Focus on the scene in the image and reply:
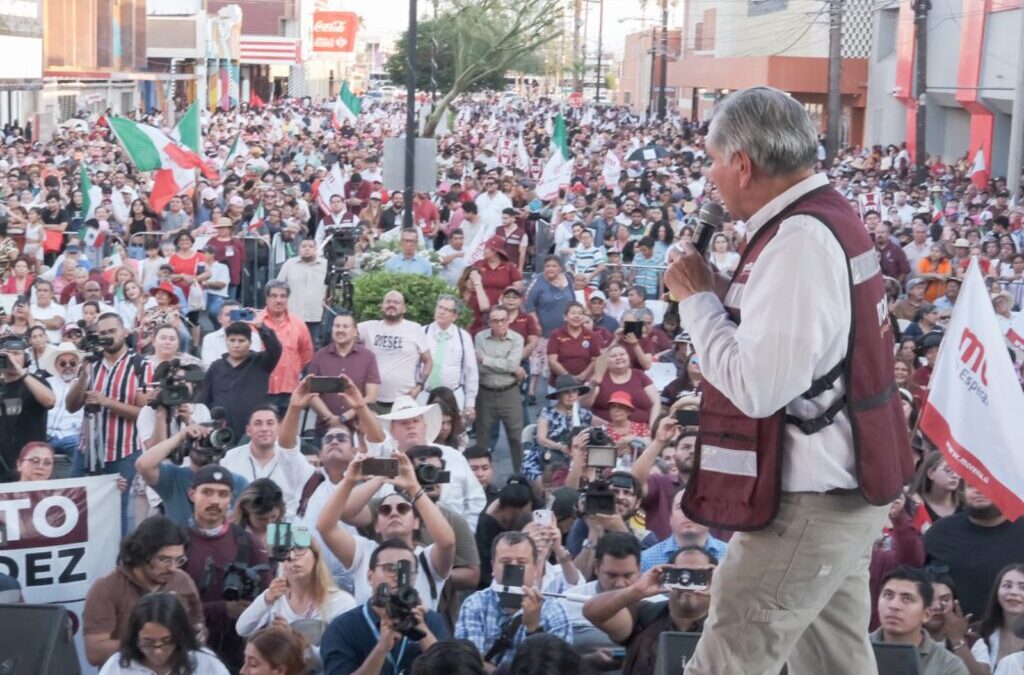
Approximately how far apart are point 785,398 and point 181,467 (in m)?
6.12

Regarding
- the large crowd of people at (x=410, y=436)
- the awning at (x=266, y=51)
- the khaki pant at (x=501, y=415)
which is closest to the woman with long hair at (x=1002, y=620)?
the large crowd of people at (x=410, y=436)

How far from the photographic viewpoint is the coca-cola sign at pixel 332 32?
105 m

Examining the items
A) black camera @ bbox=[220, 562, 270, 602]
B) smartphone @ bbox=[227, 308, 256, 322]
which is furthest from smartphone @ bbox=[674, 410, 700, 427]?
smartphone @ bbox=[227, 308, 256, 322]

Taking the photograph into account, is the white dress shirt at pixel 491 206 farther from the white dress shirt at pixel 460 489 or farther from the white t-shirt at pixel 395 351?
the white dress shirt at pixel 460 489

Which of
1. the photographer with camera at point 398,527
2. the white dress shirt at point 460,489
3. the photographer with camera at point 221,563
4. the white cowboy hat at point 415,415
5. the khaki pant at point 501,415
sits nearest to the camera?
the photographer with camera at point 221,563

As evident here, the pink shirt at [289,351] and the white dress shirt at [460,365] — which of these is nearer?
the pink shirt at [289,351]

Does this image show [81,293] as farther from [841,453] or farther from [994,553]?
[841,453]

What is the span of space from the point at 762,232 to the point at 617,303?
1138 cm

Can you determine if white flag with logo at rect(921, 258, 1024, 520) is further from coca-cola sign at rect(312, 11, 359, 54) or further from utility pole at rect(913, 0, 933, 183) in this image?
coca-cola sign at rect(312, 11, 359, 54)

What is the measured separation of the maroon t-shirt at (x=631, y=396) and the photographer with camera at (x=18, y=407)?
3.67 metres

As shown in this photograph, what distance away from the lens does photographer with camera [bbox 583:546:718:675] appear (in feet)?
18.7

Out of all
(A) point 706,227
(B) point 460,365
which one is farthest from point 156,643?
(B) point 460,365

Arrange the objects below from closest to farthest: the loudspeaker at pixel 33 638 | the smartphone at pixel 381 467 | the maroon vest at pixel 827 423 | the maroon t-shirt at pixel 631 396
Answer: the maroon vest at pixel 827 423, the loudspeaker at pixel 33 638, the smartphone at pixel 381 467, the maroon t-shirt at pixel 631 396

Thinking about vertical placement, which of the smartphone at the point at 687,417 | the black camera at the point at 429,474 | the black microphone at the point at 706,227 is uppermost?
the black microphone at the point at 706,227
